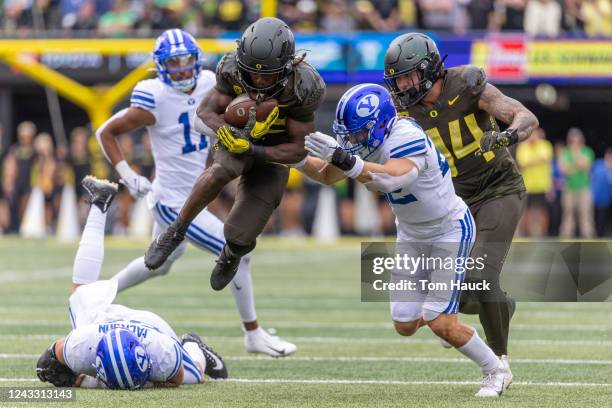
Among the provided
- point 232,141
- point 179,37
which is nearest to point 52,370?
point 232,141

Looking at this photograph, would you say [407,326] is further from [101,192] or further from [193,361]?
[101,192]

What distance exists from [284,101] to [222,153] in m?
0.43

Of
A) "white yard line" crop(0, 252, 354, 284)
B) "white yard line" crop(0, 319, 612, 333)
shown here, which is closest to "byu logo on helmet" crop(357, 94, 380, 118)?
"white yard line" crop(0, 319, 612, 333)

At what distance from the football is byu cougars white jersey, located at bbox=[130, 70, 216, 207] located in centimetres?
151

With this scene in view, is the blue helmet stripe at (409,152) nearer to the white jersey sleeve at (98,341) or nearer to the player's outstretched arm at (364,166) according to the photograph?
the player's outstretched arm at (364,166)

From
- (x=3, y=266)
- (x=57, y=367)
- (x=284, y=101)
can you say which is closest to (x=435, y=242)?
(x=284, y=101)

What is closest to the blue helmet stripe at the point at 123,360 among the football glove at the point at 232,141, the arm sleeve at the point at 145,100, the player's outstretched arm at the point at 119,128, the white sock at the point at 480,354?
the football glove at the point at 232,141

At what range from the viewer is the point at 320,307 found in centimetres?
1034

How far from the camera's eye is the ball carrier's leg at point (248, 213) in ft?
21.5

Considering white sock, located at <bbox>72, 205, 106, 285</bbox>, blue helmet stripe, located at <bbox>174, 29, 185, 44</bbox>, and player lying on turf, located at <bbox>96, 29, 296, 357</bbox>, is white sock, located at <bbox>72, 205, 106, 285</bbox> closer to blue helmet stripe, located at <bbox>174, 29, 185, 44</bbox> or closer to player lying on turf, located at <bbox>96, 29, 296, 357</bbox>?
player lying on turf, located at <bbox>96, 29, 296, 357</bbox>

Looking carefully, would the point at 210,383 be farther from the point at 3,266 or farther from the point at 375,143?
the point at 3,266

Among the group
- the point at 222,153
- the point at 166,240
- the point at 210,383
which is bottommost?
the point at 210,383

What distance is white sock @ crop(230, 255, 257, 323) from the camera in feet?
25.1

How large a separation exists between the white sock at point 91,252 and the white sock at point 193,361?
0.63 meters
